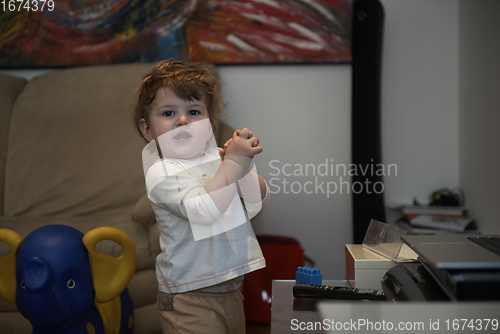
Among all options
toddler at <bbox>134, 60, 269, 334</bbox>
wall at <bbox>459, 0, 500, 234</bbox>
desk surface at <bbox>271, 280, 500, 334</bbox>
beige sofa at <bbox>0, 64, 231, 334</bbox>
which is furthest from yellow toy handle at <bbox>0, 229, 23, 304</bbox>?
wall at <bbox>459, 0, 500, 234</bbox>

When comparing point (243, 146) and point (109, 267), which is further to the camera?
point (109, 267)

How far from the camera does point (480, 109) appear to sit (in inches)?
68.4

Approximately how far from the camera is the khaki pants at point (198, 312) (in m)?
0.86

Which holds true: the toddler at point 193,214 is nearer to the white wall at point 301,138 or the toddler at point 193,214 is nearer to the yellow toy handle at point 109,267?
the yellow toy handle at point 109,267

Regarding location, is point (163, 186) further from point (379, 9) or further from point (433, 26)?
point (433, 26)

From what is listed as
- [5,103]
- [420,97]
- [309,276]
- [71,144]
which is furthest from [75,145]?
[420,97]

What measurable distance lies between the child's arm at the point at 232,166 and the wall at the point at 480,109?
1.21 meters

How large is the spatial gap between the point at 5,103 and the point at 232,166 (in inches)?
65.7

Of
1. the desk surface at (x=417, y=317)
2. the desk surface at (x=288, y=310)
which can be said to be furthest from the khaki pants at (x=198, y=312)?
the desk surface at (x=417, y=317)

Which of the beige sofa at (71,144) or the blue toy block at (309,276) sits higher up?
the beige sofa at (71,144)

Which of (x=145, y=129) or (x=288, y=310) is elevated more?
(x=145, y=129)

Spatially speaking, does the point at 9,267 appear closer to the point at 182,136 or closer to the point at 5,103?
the point at 182,136

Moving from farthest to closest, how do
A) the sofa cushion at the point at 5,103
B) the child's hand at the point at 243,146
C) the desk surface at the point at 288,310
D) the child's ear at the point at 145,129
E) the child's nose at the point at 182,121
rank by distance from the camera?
the sofa cushion at the point at 5,103 → the child's ear at the point at 145,129 → the child's nose at the point at 182,121 → the child's hand at the point at 243,146 → the desk surface at the point at 288,310

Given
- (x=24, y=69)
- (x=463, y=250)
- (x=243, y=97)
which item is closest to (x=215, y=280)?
(x=463, y=250)
